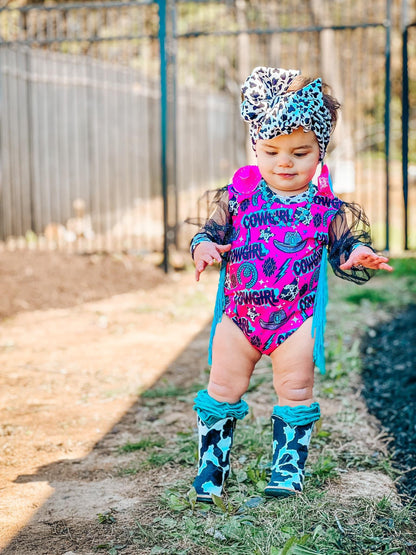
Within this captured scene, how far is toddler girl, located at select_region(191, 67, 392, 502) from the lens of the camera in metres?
2.51

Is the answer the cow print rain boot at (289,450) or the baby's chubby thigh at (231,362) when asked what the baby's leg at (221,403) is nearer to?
the baby's chubby thigh at (231,362)

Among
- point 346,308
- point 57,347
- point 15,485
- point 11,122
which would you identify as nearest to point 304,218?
point 15,485

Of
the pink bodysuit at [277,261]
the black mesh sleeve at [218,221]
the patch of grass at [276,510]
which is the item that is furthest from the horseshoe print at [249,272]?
the patch of grass at [276,510]

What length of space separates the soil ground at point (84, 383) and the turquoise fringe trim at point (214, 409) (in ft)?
1.19

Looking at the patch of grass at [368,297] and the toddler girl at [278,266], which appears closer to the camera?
the toddler girl at [278,266]

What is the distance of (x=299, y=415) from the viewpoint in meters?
2.53

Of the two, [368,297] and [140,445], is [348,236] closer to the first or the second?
[140,445]

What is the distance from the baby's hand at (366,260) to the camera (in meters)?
2.39

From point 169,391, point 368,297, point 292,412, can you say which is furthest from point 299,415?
point 368,297

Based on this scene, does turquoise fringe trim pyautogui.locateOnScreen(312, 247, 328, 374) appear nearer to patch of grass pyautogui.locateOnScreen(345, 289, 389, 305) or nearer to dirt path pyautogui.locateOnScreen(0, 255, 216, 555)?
dirt path pyautogui.locateOnScreen(0, 255, 216, 555)

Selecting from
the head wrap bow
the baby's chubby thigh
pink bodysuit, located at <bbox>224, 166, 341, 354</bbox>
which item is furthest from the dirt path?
the head wrap bow

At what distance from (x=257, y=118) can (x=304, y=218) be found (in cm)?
38

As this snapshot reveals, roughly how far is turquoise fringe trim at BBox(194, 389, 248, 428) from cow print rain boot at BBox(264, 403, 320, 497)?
14 cm

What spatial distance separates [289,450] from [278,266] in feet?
2.16
